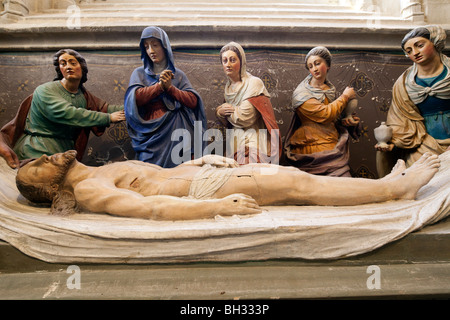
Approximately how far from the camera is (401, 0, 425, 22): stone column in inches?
215

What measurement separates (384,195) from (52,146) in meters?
2.90

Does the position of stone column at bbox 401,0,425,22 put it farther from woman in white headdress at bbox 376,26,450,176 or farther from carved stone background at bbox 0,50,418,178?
woman in white headdress at bbox 376,26,450,176

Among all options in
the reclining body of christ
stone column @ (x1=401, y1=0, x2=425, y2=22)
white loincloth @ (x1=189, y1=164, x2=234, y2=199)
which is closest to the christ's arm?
the reclining body of christ

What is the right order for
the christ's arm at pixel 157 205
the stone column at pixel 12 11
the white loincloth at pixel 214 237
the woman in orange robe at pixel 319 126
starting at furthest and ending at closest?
the stone column at pixel 12 11
the woman in orange robe at pixel 319 126
the christ's arm at pixel 157 205
the white loincloth at pixel 214 237

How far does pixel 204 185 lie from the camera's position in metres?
3.04

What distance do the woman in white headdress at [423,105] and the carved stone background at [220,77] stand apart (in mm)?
875

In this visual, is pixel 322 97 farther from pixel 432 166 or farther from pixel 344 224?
pixel 344 224

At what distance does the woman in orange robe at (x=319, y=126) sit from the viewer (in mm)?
3852

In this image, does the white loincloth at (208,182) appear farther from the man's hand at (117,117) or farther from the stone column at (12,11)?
the stone column at (12,11)

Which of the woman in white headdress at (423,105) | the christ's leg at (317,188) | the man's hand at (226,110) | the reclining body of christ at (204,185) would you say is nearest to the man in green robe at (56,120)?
the reclining body of christ at (204,185)

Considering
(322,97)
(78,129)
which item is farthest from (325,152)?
(78,129)

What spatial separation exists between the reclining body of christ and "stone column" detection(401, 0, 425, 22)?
10.2ft

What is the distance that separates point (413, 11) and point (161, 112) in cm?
384

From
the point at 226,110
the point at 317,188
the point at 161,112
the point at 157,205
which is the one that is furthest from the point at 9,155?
the point at 317,188
